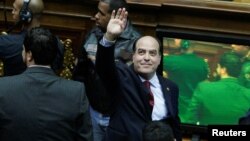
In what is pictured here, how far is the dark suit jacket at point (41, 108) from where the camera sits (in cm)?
437

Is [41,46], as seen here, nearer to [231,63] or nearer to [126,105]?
[126,105]

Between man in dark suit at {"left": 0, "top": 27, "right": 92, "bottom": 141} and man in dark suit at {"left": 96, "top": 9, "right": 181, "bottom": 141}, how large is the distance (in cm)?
69

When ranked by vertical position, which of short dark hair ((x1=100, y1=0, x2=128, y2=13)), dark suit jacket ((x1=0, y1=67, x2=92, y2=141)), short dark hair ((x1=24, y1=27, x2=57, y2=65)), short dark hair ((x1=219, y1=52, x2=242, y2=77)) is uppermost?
short dark hair ((x1=100, y1=0, x2=128, y2=13))

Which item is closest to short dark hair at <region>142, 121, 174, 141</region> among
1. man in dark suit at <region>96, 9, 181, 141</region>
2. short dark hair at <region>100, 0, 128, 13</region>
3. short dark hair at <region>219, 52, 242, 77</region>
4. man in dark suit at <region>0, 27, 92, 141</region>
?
man in dark suit at <region>0, 27, 92, 141</region>

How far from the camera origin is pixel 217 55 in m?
7.71

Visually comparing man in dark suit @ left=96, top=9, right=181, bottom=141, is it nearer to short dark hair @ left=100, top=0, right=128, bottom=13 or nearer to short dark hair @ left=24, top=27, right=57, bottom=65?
short dark hair @ left=24, top=27, right=57, bottom=65

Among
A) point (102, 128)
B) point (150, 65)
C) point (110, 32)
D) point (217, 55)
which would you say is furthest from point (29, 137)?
point (217, 55)

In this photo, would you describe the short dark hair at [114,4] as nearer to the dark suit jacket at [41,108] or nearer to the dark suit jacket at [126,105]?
the dark suit jacket at [126,105]

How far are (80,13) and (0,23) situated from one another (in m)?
0.88

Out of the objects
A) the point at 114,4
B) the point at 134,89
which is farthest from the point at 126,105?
the point at 114,4

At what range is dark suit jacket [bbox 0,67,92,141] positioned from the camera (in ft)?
14.3

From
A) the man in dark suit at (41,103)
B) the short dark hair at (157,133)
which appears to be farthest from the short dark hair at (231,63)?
the man in dark suit at (41,103)

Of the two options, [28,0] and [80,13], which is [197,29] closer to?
[80,13]

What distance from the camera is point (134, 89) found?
18.0 feet
